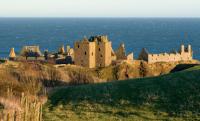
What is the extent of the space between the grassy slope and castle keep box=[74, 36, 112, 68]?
102ft

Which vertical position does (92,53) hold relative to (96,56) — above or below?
above

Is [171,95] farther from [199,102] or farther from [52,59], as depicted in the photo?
[52,59]

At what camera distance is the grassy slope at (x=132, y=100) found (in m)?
38.7

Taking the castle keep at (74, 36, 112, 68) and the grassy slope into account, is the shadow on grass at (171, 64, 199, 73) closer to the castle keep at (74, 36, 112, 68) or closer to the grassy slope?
the castle keep at (74, 36, 112, 68)

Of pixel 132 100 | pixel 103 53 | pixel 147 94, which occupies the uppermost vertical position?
pixel 103 53

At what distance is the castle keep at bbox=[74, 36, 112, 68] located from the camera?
78.6 meters

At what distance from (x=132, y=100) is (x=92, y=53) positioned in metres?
37.2

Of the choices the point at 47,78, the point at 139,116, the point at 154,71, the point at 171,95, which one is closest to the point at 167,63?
the point at 154,71

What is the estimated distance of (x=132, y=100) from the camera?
42406 mm

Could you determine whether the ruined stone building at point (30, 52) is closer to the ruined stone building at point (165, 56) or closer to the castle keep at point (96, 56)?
the castle keep at point (96, 56)

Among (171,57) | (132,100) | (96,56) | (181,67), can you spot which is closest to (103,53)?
(96,56)

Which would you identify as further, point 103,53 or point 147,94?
point 103,53

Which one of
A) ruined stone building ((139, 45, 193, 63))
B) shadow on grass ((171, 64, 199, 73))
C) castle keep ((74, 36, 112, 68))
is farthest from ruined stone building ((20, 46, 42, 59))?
shadow on grass ((171, 64, 199, 73))

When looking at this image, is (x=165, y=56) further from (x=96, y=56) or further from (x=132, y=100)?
(x=132, y=100)
